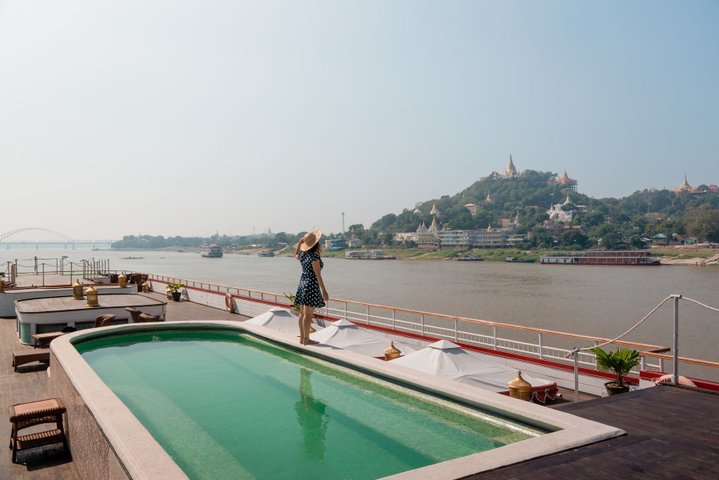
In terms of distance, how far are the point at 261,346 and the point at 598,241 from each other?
505 ft

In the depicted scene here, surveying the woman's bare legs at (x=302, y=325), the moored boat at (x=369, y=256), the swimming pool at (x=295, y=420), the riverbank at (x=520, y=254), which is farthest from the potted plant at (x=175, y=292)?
the moored boat at (x=369, y=256)

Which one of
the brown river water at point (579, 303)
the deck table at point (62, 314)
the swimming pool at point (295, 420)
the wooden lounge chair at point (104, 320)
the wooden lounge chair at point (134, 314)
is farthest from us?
the brown river water at point (579, 303)

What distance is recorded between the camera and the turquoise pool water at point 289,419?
4.76 m

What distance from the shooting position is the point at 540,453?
154 inches

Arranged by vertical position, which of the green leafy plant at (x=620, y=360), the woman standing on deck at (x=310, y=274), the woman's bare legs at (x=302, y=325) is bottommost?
the green leafy plant at (x=620, y=360)

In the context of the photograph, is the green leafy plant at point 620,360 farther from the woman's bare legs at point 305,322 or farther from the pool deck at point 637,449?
the woman's bare legs at point 305,322

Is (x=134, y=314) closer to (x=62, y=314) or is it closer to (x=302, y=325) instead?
(x=62, y=314)

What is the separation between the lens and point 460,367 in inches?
409

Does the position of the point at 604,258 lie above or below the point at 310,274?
below

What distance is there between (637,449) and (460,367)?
6377mm

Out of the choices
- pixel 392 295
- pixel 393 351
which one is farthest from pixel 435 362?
pixel 392 295

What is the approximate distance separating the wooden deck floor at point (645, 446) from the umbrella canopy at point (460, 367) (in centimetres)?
472

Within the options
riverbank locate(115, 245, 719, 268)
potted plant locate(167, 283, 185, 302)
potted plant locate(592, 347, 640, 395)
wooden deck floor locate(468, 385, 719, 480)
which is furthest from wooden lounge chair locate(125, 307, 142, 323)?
riverbank locate(115, 245, 719, 268)

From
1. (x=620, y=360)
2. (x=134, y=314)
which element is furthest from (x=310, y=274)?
(x=134, y=314)
